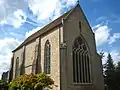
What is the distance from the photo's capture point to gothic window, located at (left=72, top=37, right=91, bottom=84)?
23453 mm

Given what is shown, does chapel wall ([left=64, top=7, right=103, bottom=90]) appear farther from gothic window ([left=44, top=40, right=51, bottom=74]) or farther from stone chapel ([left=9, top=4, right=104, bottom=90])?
gothic window ([left=44, top=40, right=51, bottom=74])

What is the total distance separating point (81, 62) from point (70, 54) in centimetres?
277

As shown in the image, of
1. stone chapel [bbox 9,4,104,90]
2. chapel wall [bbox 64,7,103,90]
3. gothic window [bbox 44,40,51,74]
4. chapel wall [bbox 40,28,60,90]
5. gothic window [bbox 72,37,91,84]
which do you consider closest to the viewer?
chapel wall [bbox 40,28,60,90]

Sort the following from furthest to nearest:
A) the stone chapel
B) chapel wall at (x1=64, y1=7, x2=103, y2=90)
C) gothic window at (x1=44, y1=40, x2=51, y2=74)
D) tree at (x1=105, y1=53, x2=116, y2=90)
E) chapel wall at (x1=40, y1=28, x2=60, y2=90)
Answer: tree at (x1=105, y1=53, x2=116, y2=90) < gothic window at (x1=44, y1=40, x2=51, y2=74) < chapel wall at (x1=64, y1=7, x2=103, y2=90) < the stone chapel < chapel wall at (x1=40, y1=28, x2=60, y2=90)

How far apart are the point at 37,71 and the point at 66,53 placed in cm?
655

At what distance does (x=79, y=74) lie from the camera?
77.7 feet

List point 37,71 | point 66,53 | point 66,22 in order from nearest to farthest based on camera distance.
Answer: point 66,53, point 66,22, point 37,71

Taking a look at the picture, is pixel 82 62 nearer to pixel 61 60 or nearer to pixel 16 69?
pixel 61 60

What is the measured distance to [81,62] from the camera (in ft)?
80.8

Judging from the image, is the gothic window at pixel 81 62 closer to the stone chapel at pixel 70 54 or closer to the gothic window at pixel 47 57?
the stone chapel at pixel 70 54

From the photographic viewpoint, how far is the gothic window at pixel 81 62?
23453mm

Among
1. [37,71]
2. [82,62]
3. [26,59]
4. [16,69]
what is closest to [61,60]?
[82,62]

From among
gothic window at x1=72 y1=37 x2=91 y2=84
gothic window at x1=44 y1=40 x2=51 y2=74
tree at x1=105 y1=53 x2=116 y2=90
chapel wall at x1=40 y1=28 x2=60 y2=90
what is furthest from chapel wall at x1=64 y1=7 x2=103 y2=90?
tree at x1=105 y1=53 x2=116 y2=90

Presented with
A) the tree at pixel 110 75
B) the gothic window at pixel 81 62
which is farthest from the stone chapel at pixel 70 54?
Result: the tree at pixel 110 75
